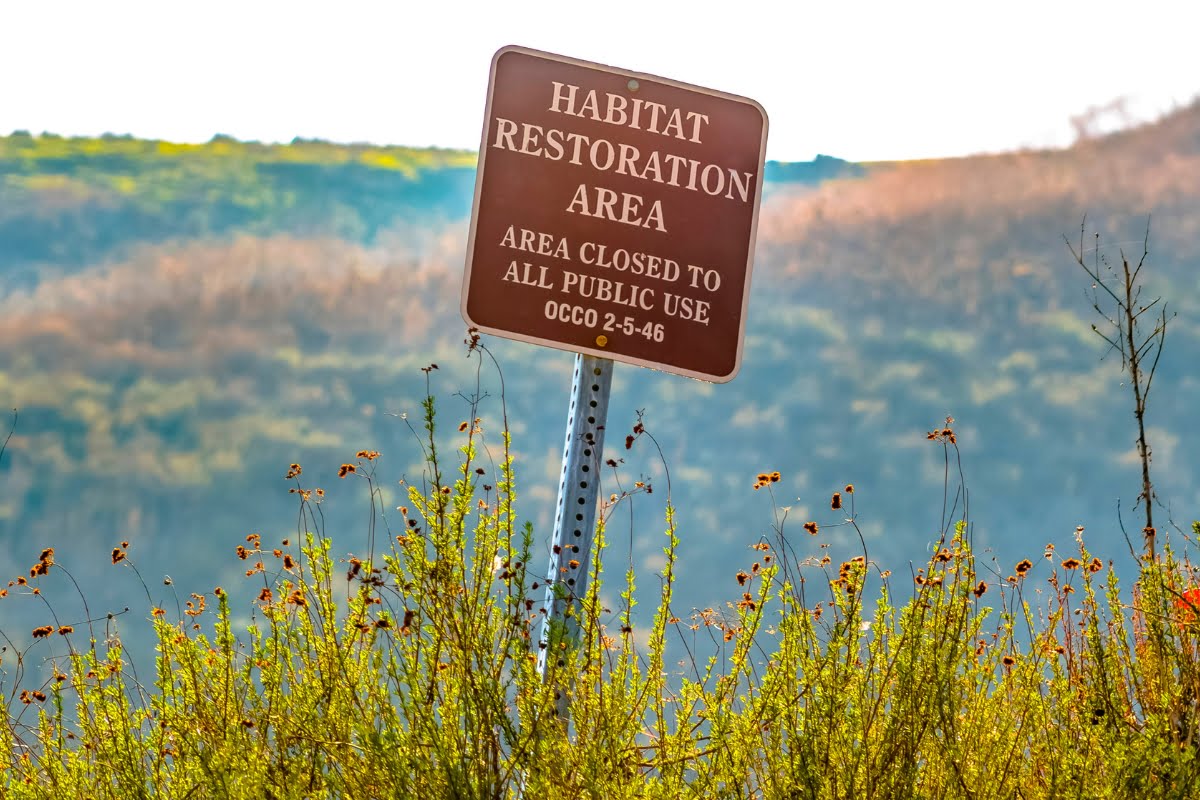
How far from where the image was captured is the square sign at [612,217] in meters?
2.88

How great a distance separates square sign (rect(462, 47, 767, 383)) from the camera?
113 inches

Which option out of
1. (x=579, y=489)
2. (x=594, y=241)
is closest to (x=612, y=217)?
(x=594, y=241)

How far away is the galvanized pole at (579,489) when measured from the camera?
9.45 feet

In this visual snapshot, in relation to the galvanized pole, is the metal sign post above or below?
above

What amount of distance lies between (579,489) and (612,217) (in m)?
0.64

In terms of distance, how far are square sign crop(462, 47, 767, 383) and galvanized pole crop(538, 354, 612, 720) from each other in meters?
0.08

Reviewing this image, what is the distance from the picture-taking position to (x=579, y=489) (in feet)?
9.59

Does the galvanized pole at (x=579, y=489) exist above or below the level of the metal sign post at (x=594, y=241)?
below

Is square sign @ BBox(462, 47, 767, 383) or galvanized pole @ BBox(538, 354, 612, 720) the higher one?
square sign @ BBox(462, 47, 767, 383)

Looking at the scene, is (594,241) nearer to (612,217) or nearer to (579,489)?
(612,217)

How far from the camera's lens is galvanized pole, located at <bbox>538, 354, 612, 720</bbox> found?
2881 mm

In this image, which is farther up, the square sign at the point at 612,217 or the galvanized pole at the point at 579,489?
the square sign at the point at 612,217

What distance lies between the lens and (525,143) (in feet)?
9.52

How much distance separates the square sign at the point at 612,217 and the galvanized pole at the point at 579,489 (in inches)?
3.2
